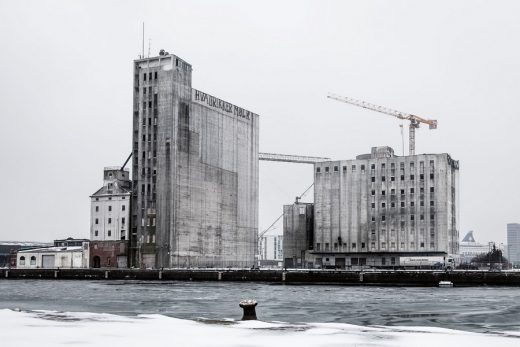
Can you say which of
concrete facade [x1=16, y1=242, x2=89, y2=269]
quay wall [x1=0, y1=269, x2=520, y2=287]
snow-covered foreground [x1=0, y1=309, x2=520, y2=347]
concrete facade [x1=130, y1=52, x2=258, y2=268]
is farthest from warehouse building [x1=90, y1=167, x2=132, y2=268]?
snow-covered foreground [x1=0, y1=309, x2=520, y2=347]

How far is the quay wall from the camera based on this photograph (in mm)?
139500

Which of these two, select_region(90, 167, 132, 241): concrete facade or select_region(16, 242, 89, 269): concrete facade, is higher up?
select_region(90, 167, 132, 241): concrete facade

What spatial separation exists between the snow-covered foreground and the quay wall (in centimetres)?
11032

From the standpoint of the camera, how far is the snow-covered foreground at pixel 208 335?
25.0 metres

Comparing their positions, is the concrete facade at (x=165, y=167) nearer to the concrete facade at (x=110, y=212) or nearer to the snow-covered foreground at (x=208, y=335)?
the concrete facade at (x=110, y=212)

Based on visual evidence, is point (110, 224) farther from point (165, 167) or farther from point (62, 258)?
point (165, 167)

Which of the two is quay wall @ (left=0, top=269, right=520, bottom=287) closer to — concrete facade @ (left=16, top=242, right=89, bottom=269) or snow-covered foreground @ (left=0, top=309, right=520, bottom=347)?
concrete facade @ (left=16, top=242, right=89, bottom=269)

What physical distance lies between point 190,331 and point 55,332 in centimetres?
547

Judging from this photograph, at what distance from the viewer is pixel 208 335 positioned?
89.3 feet

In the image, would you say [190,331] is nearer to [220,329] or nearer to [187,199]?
[220,329]

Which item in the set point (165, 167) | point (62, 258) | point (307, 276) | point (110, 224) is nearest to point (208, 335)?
point (307, 276)

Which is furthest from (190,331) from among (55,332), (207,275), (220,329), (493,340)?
(207,275)

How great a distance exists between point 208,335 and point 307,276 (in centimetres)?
12547

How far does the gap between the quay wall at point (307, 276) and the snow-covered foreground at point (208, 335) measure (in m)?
110
